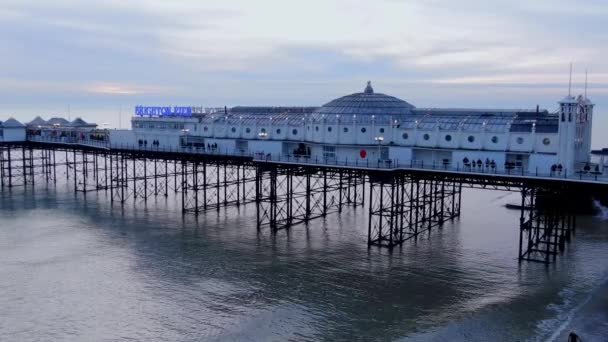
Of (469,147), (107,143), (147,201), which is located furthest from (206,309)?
(107,143)

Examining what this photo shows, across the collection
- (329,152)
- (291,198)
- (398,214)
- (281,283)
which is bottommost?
(281,283)

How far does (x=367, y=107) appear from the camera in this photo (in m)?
53.4

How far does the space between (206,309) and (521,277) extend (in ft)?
69.3

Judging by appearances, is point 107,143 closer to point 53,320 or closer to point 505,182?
point 53,320

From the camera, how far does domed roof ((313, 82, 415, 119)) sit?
52.7 meters

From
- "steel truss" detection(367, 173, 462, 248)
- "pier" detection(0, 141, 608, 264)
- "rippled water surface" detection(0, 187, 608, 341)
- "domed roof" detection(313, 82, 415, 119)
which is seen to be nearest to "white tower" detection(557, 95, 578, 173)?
"pier" detection(0, 141, 608, 264)

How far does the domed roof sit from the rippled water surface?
1092 cm

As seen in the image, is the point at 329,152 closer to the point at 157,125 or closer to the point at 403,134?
the point at 403,134

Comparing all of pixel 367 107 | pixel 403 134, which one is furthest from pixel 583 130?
pixel 367 107

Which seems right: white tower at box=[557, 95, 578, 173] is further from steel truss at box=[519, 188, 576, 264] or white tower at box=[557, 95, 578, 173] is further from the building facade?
steel truss at box=[519, 188, 576, 264]

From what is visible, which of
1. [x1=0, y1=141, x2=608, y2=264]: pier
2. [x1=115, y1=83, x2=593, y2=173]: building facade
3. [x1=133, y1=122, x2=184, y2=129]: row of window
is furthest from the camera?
[x1=133, y1=122, x2=184, y2=129]: row of window

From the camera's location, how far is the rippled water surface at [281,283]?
31.2 metres

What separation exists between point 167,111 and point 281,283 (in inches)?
1574

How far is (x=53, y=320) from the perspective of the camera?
3183cm
